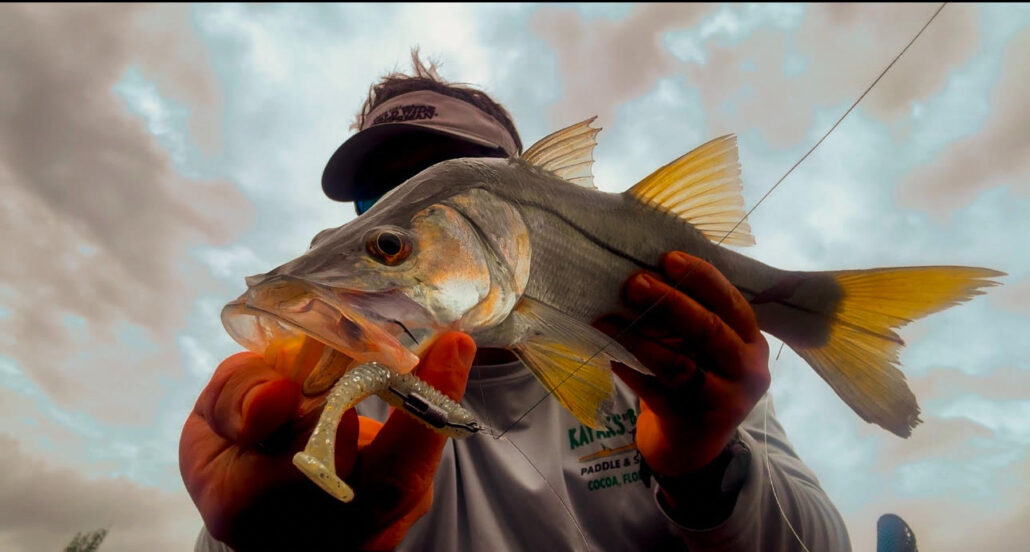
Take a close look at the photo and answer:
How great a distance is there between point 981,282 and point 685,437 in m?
0.69

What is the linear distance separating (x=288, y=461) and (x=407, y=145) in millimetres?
1710

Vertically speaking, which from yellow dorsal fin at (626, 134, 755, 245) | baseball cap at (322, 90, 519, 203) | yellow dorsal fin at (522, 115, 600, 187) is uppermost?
baseball cap at (322, 90, 519, 203)

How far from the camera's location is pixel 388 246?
33.3 inches

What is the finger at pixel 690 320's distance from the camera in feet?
3.67

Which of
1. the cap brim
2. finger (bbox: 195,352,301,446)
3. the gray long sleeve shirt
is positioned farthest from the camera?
the cap brim

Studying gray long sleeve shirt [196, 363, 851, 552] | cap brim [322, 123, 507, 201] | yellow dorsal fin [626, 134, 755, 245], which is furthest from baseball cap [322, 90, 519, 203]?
yellow dorsal fin [626, 134, 755, 245]

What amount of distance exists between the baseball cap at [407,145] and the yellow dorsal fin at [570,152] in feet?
3.57

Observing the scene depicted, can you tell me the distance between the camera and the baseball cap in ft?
7.66

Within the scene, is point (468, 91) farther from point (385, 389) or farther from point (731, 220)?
point (385, 389)

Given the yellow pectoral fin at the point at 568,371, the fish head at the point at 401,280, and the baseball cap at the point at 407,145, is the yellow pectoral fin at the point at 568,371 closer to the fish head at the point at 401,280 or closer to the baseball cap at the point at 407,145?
the fish head at the point at 401,280

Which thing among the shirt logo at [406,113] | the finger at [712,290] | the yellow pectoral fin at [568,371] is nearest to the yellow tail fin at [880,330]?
the finger at [712,290]

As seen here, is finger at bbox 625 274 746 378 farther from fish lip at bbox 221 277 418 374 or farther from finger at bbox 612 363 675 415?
fish lip at bbox 221 277 418 374

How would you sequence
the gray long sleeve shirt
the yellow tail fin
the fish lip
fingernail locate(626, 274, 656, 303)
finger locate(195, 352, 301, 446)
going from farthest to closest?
the gray long sleeve shirt, fingernail locate(626, 274, 656, 303), the yellow tail fin, finger locate(195, 352, 301, 446), the fish lip

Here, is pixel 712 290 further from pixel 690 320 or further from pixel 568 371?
pixel 568 371
